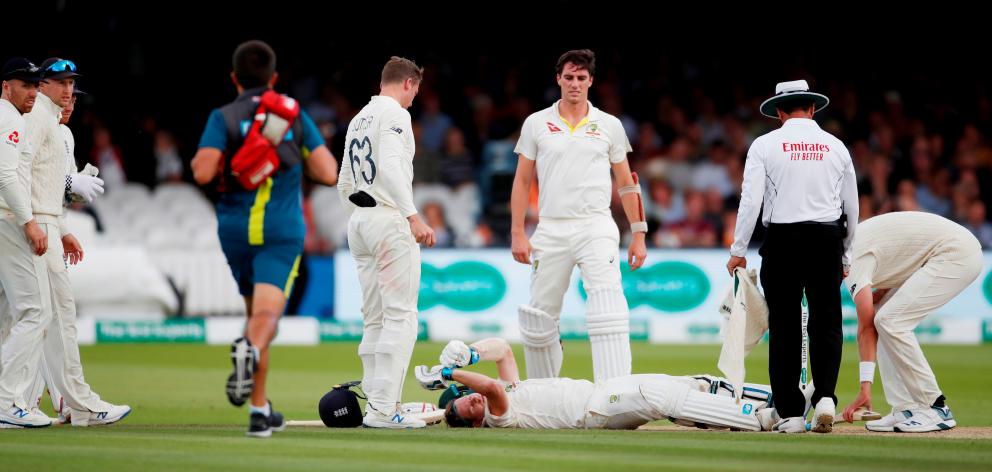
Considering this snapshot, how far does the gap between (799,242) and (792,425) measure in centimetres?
98

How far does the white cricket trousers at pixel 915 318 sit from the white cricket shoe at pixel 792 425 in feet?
2.42

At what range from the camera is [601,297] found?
27.3 ft

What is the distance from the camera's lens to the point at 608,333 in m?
8.26

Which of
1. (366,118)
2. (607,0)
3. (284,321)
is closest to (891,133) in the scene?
(607,0)

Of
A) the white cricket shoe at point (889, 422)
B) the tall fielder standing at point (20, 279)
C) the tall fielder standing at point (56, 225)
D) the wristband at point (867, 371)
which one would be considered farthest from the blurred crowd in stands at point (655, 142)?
the tall fielder standing at point (20, 279)

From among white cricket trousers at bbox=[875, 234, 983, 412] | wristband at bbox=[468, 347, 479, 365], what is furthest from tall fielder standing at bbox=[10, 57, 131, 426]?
white cricket trousers at bbox=[875, 234, 983, 412]

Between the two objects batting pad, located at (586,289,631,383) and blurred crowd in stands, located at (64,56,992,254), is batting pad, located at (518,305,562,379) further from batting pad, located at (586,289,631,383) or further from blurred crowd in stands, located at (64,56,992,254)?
blurred crowd in stands, located at (64,56,992,254)

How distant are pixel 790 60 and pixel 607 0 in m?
2.86

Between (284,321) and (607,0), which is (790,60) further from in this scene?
(284,321)

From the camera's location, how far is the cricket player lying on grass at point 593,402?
7.39 meters

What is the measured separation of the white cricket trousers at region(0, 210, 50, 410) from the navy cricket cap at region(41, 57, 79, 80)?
79 cm

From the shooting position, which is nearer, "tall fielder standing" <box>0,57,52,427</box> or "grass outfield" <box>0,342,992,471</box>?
"grass outfield" <box>0,342,992,471</box>

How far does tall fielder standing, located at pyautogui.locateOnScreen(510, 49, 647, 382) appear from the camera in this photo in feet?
27.5

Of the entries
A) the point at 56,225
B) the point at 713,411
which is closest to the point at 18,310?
the point at 56,225
